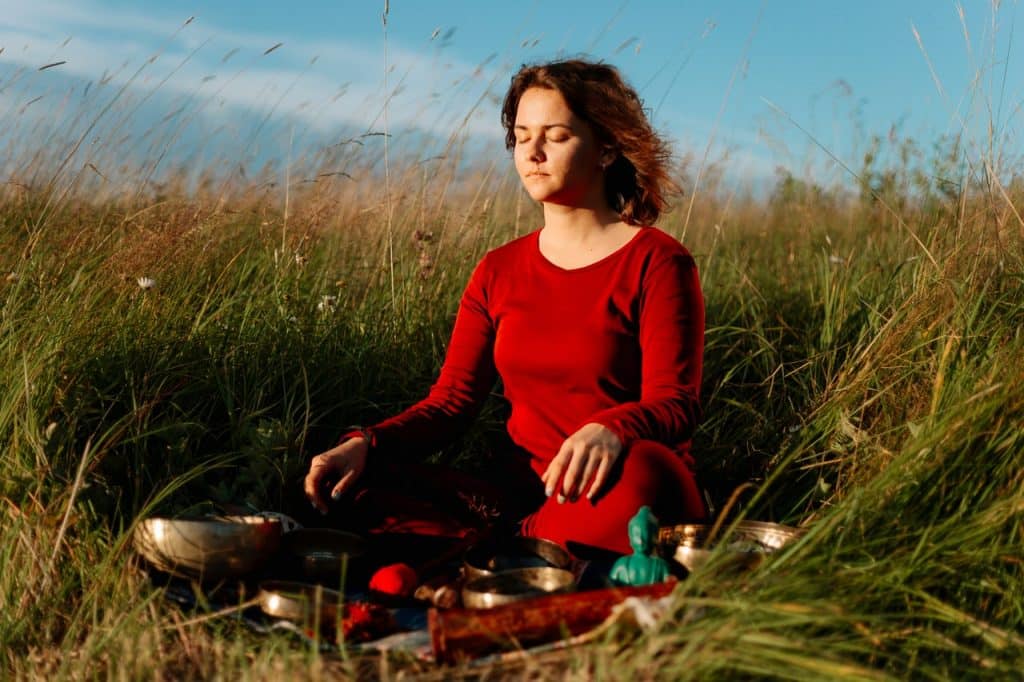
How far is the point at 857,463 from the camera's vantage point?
137 inches

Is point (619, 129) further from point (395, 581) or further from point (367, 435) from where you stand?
point (395, 581)

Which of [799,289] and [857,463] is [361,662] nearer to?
[857,463]

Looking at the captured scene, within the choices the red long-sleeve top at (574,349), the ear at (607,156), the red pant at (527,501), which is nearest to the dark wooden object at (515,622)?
the red pant at (527,501)

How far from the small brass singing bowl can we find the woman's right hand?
744 mm

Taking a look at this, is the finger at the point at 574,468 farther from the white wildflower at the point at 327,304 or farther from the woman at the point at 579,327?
the white wildflower at the point at 327,304

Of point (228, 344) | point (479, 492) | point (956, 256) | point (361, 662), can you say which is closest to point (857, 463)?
point (956, 256)

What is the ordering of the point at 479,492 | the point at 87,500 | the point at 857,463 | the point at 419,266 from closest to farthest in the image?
the point at 87,500 < the point at 479,492 < the point at 857,463 < the point at 419,266


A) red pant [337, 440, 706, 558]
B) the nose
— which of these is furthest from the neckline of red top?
red pant [337, 440, 706, 558]

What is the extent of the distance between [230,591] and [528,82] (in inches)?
65.8

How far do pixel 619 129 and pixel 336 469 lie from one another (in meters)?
1.25

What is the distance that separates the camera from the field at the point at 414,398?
2285 mm

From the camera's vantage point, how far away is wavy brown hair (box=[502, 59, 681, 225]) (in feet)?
10.3

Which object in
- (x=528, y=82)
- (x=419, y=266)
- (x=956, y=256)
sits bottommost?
(x=419, y=266)

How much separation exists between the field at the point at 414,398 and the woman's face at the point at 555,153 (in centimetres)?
95
